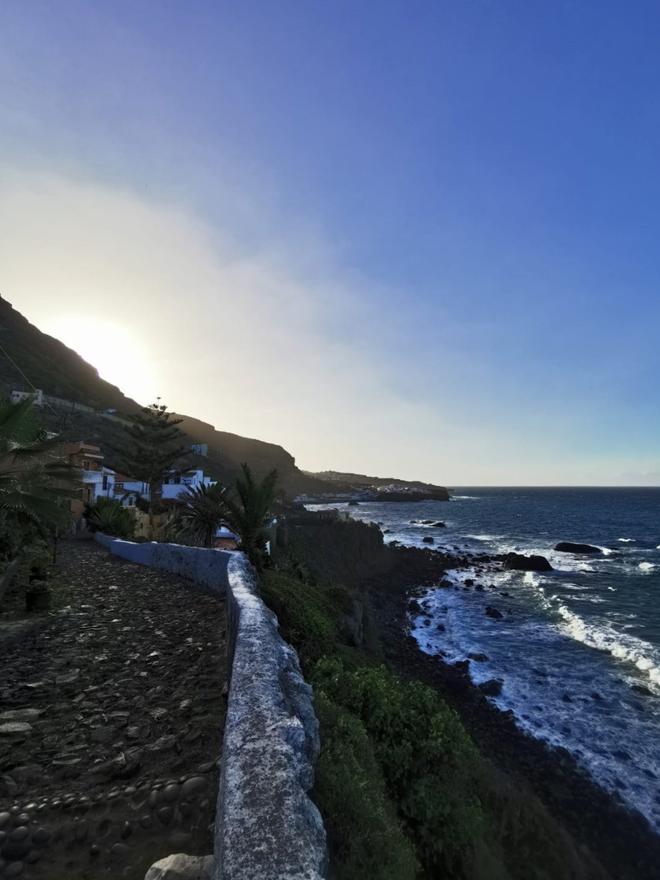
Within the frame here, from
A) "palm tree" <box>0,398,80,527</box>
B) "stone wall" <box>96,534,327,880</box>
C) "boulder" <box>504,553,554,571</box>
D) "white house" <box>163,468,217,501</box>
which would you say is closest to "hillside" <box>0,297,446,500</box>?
"white house" <box>163,468,217,501</box>

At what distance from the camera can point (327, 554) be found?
42375 millimetres

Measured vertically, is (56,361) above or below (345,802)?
Answer: above

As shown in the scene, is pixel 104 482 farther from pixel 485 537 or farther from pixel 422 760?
pixel 485 537

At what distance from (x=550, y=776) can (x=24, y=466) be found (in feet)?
55.3

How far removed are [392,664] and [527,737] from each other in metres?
6.21

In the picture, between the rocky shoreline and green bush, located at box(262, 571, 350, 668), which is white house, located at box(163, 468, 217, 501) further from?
green bush, located at box(262, 571, 350, 668)

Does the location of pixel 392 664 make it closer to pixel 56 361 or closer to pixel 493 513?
pixel 493 513

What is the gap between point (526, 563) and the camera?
47031 mm

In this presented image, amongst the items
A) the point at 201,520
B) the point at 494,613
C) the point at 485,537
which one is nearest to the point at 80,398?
the point at 485,537

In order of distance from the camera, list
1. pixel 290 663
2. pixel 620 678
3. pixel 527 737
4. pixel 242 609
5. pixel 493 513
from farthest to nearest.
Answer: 1. pixel 493 513
2. pixel 620 678
3. pixel 527 737
4. pixel 242 609
5. pixel 290 663

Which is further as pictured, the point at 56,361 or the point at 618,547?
the point at 56,361

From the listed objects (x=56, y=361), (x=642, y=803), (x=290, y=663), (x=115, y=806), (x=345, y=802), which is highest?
(x=56, y=361)

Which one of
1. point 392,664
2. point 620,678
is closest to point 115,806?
point 392,664

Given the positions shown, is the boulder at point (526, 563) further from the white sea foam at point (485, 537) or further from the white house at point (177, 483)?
the white house at point (177, 483)
